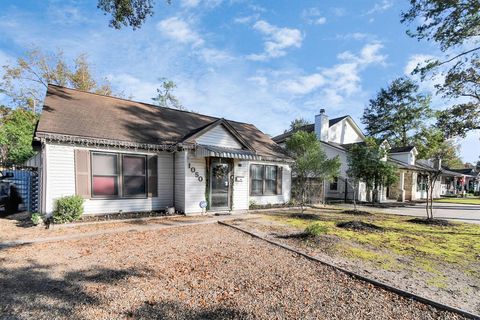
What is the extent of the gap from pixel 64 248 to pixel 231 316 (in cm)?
513

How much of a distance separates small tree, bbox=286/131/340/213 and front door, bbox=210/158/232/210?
12.9 ft

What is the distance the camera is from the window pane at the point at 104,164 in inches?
376

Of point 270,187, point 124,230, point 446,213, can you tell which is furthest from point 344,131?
point 124,230

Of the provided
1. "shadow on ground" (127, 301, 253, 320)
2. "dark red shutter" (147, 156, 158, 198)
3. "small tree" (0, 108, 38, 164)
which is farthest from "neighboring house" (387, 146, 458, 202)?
"small tree" (0, 108, 38, 164)

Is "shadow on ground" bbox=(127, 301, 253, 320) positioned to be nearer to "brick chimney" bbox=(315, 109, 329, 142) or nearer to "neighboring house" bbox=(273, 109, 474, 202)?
"neighboring house" bbox=(273, 109, 474, 202)

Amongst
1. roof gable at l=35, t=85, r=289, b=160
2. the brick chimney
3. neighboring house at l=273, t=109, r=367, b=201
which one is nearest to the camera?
roof gable at l=35, t=85, r=289, b=160

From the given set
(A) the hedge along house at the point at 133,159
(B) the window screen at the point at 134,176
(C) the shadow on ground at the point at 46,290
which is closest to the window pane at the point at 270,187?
(A) the hedge along house at the point at 133,159

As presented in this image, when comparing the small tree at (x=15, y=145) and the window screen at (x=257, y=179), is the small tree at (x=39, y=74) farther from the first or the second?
the window screen at (x=257, y=179)

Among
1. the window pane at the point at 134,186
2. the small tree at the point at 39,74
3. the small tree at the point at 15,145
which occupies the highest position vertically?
the small tree at the point at 39,74

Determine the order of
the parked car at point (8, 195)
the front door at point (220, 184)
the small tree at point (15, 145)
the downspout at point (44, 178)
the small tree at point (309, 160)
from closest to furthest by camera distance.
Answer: the downspout at point (44, 178)
the parked car at point (8, 195)
the front door at point (220, 184)
the small tree at point (309, 160)
the small tree at point (15, 145)

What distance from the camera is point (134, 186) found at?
1041cm

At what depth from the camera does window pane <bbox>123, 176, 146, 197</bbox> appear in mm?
10203

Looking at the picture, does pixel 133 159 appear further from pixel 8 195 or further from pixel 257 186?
pixel 257 186

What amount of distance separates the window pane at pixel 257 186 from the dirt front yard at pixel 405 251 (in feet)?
12.5
